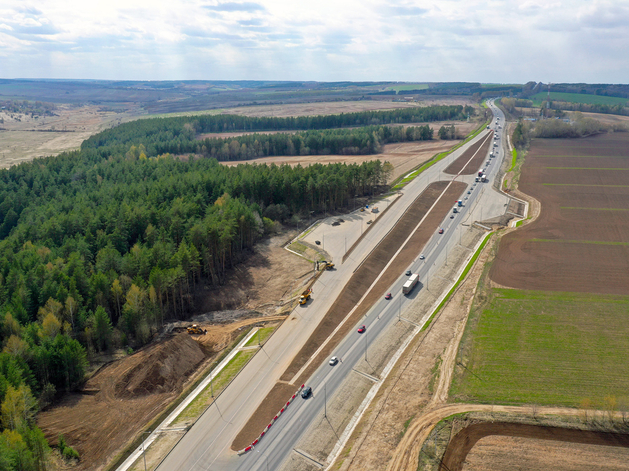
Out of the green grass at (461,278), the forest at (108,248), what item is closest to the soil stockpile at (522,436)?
the green grass at (461,278)

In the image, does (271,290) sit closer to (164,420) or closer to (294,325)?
(294,325)

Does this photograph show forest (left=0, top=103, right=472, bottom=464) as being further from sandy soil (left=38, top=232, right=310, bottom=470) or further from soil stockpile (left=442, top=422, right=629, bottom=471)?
soil stockpile (left=442, top=422, right=629, bottom=471)

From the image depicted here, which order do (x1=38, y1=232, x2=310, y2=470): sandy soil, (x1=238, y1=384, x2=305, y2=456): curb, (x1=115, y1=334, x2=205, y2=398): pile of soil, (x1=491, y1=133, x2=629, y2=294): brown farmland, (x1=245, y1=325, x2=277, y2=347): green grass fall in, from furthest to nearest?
(x1=491, y1=133, x2=629, y2=294): brown farmland → (x1=245, y1=325, x2=277, y2=347): green grass → (x1=115, y1=334, x2=205, y2=398): pile of soil → (x1=38, y1=232, x2=310, y2=470): sandy soil → (x1=238, y1=384, x2=305, y2=456): curb

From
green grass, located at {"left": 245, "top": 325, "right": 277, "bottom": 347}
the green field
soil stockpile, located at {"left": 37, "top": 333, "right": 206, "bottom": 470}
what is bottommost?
soil stockpile, located at {"left": 37, "top": 333, "right": 206, "bottom": 470}

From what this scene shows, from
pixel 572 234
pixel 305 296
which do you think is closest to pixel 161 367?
pixel 305 296

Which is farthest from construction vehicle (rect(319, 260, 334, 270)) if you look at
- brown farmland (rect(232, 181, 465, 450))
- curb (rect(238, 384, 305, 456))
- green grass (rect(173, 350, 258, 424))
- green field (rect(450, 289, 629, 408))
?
curb (rect(238, 384, 305, 456))

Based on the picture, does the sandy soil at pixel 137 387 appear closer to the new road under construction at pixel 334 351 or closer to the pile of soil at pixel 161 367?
the pile of soil at pixel 161 367

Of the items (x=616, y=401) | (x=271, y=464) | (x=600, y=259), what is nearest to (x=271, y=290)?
(x=271, y=464)
